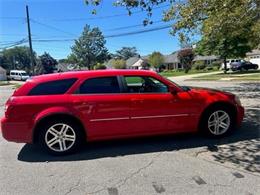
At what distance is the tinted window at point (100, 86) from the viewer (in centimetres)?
673

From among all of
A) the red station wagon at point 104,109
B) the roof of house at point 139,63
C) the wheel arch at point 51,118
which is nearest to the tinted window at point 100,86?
the red station wagon at point 104,109

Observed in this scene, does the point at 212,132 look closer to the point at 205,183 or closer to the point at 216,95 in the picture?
the point at 216,95

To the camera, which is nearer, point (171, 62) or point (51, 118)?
point (51, 118)

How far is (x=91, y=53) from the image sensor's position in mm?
108562

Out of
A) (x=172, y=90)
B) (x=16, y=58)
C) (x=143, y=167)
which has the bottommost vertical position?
(x=143, y=167)

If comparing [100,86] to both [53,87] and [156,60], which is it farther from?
[156,60]

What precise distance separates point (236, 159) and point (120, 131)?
2.10 m

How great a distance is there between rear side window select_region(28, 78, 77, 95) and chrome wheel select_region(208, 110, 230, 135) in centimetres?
280

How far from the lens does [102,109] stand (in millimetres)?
6590

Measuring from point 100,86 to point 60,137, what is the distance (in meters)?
1.18

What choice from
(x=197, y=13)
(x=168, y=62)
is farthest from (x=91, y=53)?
(x=197, y=13)

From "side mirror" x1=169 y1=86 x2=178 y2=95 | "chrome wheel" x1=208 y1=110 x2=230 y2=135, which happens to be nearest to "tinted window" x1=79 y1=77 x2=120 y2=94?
"side mirror" x1=169 y1=86 x2=178 y2=95

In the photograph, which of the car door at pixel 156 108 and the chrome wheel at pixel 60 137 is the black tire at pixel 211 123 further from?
the chrome wheel at pixel 60 137

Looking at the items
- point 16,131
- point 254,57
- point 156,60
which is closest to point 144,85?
point 16,131
